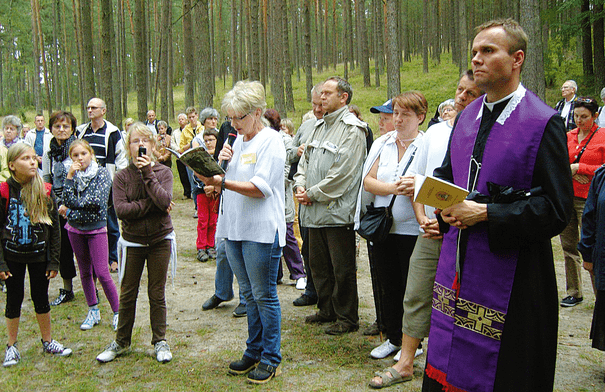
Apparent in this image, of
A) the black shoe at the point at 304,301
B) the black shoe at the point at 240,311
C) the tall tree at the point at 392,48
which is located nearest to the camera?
the black shoe at the point at 240,311

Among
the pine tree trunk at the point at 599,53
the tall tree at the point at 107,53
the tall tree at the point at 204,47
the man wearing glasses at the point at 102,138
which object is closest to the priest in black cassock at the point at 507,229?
the man wearing glasses at the point at 102,138

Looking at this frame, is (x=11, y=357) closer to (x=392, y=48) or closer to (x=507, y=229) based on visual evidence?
(x=507, y=229)

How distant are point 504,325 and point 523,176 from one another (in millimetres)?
700

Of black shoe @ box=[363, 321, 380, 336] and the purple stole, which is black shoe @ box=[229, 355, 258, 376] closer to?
black shoe @ box=[363, 321, 380, 336]

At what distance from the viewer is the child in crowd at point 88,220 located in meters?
4.96

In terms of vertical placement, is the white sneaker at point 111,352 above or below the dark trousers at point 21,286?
below

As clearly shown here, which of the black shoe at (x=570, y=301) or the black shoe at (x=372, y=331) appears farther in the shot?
the black shoe at (x=570, y=301)

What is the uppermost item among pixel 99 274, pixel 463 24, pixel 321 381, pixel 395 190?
pixel 463 24

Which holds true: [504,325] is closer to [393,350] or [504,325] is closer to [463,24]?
[393,350]

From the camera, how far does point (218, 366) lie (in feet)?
13.6

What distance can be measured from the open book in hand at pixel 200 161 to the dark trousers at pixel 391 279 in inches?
62.2

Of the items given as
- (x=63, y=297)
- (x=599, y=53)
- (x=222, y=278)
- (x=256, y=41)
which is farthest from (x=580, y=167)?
(x=599, y=53)

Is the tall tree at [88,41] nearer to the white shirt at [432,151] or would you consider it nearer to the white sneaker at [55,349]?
the white sneaker at [55,349]

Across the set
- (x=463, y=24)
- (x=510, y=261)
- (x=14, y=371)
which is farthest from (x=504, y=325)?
(x=463, y=24)
